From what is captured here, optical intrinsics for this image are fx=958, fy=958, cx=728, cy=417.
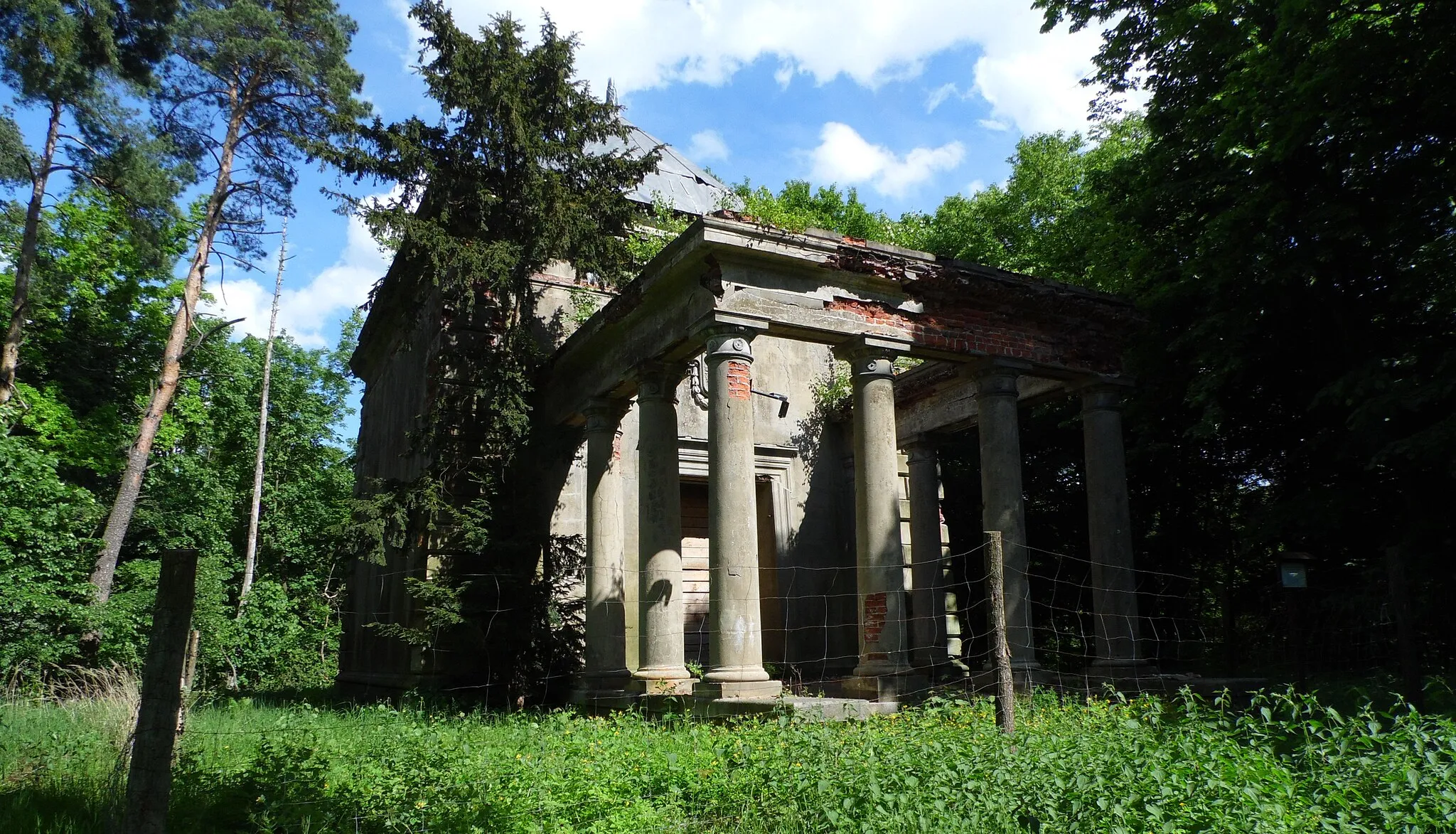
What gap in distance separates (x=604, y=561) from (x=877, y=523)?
A: 13.4ft

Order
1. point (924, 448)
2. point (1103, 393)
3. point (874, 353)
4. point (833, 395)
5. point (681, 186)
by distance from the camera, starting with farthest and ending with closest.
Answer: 1. point (681, 186)
2. point (833, 395)
3. point (924, 448)
4. point (1103, 393)
5. point (874, 353)

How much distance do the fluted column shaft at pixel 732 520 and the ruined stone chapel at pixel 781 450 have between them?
0.02 metres

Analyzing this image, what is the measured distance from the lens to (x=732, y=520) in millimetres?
10102

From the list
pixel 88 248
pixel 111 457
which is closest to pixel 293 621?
pixel 111 457

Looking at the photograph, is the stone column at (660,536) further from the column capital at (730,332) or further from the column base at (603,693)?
the column capital at (730,332)

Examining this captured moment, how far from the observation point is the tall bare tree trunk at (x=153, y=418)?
58.8 feet

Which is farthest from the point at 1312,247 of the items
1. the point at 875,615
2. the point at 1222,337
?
the point at 875,615

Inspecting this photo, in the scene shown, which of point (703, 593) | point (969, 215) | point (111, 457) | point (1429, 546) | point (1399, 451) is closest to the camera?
point (1399, 451)

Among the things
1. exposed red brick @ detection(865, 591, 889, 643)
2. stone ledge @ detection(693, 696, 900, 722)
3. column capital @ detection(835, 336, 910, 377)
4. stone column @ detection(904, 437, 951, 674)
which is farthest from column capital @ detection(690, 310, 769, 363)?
stone column @ detection(904, 437, 951, 674)

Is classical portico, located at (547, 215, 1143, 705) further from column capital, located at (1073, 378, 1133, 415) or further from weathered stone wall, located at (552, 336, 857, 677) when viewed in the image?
weathered stone wall, located at (552, 336, 857, 677)

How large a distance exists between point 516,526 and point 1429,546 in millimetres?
11175

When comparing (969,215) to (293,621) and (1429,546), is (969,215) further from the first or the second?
(293,621)

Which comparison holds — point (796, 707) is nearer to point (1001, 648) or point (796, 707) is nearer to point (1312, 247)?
point (1001, 648)

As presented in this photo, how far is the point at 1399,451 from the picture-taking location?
9.68 m
